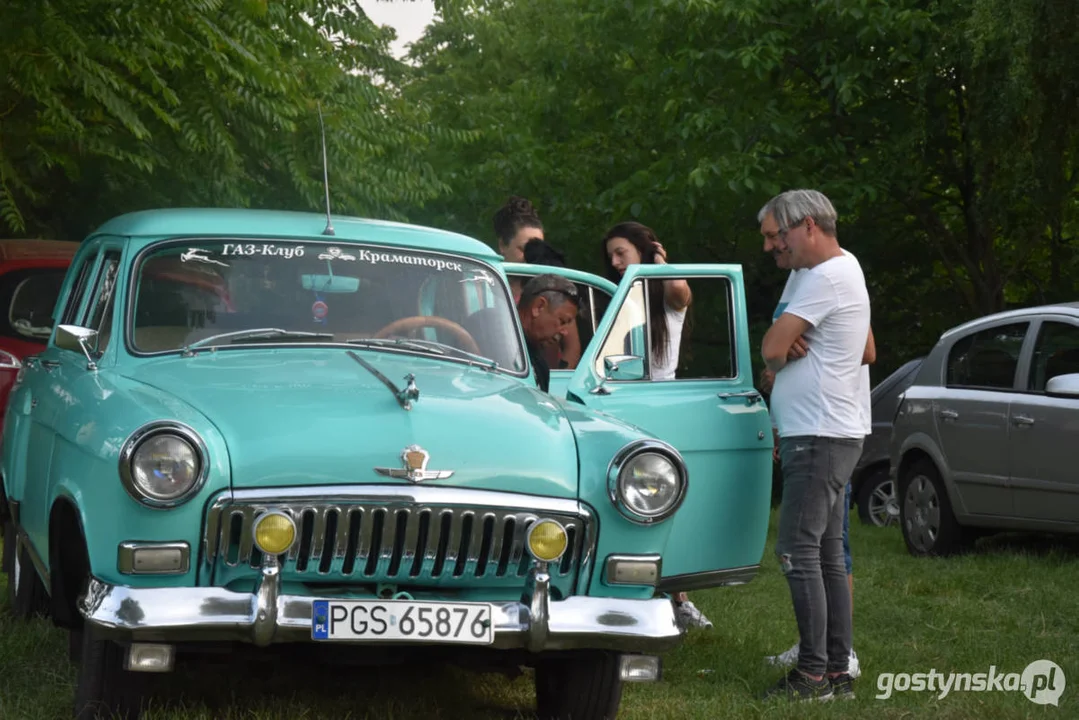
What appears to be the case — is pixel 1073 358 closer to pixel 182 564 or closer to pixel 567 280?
pixel 567 280

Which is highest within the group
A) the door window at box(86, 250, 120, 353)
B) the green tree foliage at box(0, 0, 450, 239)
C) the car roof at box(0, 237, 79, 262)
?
the green tree foliage at box(0, 0, 450, 239)

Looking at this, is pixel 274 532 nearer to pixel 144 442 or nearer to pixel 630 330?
pixel 144 442

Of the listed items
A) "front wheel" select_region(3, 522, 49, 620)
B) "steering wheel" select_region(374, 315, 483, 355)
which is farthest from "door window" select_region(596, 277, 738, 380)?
"front wheel" select_region(3, 522, 49, 620)

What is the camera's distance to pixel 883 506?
16.1m

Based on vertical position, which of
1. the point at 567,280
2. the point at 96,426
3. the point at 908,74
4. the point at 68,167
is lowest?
the point at 96,426

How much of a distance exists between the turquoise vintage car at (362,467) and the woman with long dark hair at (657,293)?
0.23 meters

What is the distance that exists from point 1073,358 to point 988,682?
4.36 m

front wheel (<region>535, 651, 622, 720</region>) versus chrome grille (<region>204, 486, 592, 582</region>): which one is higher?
chrome grille (<region>204, 486, 592, 582</region>)

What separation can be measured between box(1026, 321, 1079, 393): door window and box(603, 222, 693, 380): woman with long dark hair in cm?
385

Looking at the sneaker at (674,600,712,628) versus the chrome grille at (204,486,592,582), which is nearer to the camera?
the chrome grille at (204,486,592,582)

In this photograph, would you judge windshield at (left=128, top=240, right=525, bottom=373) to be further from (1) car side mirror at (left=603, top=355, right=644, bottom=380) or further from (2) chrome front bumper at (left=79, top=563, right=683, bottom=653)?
(2) chrome front bumper at (left=79, top=563, right=683, bottom=653)

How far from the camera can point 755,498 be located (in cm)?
673

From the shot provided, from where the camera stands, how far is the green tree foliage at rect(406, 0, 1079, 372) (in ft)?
54.8

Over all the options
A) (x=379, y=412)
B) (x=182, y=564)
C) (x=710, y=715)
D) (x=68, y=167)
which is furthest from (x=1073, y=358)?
(x=68, y=167)
